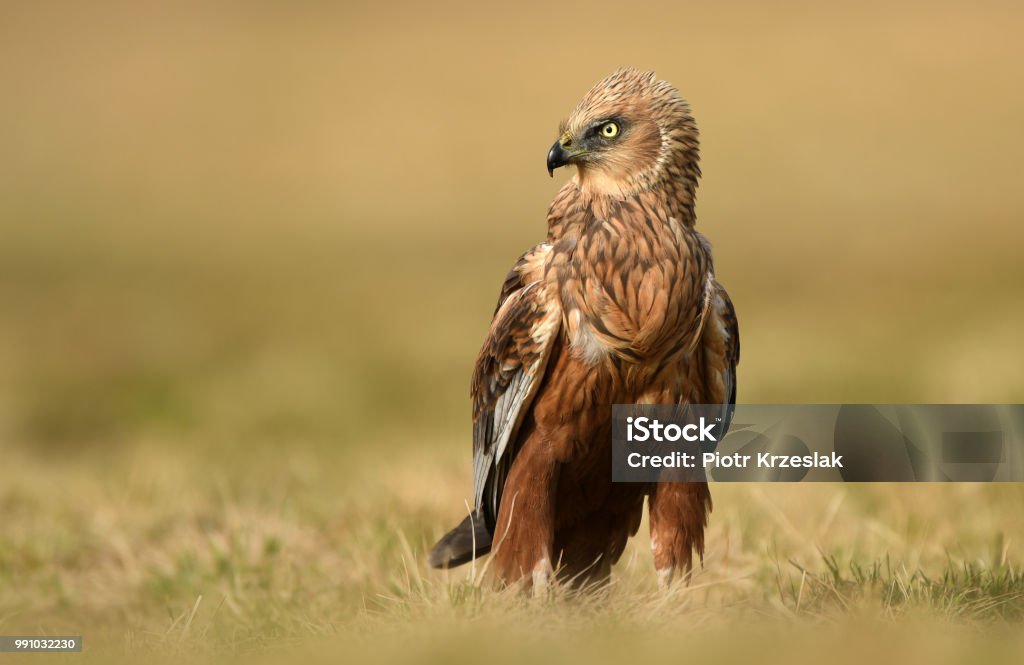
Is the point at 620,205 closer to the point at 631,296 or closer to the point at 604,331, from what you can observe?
the point at 631,296

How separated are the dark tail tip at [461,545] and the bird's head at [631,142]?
5.39 feet

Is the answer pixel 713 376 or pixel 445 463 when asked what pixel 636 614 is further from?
pixel 445 463

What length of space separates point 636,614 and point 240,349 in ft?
45.9

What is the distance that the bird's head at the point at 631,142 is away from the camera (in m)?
5.72

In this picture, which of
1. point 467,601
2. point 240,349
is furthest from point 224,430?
point 467,601

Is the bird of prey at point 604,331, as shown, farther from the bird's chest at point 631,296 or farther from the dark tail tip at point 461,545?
the dark tail tip at point 461,545

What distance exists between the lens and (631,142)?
5715 mm

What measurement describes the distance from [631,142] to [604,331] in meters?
0.78

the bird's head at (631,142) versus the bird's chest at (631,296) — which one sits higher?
the bird's head at (631,142)

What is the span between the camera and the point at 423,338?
60.4ft

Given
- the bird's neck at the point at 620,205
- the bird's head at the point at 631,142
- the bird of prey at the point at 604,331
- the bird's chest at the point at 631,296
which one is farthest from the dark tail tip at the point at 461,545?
the bird's head at the point at 631,142

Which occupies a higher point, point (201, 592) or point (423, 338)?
point (423, 338)

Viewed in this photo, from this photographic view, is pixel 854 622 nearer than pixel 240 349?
Yes

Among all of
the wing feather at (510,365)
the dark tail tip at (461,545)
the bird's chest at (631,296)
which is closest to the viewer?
the bird's chest at (631,296)
